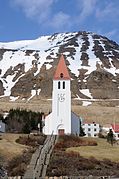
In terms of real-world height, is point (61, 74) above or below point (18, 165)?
above

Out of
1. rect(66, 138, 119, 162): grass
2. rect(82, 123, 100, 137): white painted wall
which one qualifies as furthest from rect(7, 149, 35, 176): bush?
rect(82, 123, 100, 137): white painted wall

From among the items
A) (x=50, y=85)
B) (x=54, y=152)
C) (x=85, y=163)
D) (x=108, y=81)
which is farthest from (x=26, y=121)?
(x=108, y=81)

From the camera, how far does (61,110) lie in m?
75.6

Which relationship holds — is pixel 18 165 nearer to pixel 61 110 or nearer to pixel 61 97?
pixel 61 110

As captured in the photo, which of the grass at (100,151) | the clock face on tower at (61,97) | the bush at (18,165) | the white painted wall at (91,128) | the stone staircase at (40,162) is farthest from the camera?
the white painted wall at (91,128)

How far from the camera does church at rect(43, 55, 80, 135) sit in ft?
246

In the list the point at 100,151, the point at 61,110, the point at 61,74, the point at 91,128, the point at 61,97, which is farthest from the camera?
the point at 91,128

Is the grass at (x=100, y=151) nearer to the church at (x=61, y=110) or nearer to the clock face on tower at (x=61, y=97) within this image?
the church at (x=61, y=110)

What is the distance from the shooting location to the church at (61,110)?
7488 centimetres

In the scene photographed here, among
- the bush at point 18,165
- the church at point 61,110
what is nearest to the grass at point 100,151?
the bush at point 18,165

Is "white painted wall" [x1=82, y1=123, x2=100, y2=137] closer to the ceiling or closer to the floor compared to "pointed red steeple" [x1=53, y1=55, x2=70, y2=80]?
closer to the floor

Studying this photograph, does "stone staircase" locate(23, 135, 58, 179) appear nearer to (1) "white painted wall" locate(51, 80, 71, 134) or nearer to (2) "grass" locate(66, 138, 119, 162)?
(2) "grass" locate(66, 138, 119, 162)

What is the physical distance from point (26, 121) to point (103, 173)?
49.0 meters

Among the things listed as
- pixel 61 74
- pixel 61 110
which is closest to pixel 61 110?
pixel 61 110
